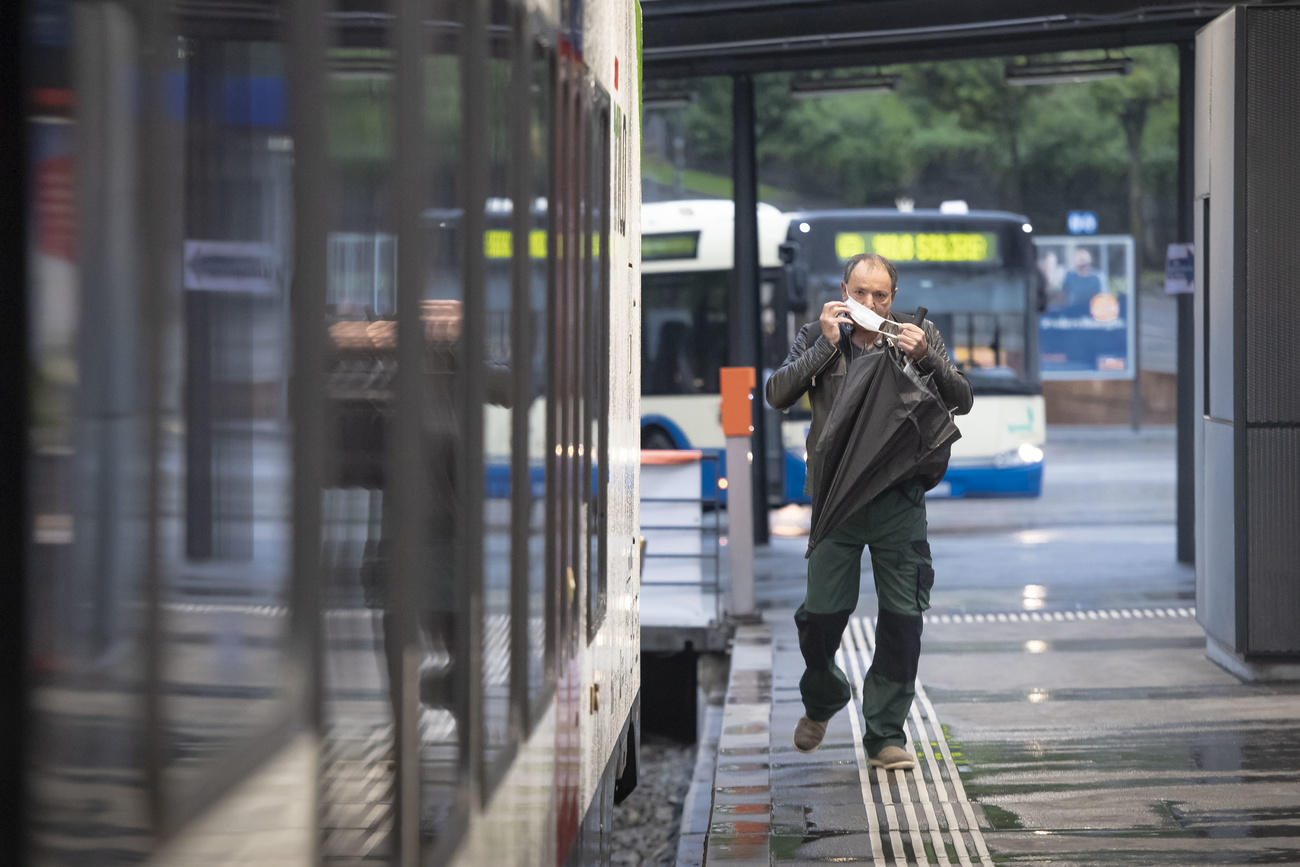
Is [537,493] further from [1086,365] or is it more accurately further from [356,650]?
[1086,365]

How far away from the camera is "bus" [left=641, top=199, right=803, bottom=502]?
1703cm

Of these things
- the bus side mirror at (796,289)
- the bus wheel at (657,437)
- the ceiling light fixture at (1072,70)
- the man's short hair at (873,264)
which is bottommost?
the bus wheel at (657,437)

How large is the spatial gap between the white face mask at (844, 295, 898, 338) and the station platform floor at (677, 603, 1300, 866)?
1560mm

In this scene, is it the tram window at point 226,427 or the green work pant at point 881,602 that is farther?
the green work pant at point 881,602

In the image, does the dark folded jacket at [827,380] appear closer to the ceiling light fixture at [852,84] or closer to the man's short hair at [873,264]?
the man's short hair at [873,264]

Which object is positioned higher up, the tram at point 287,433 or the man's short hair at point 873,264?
the man's short hair at point 873,264

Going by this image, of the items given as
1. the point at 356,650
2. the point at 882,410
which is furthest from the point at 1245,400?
the point at 356,650

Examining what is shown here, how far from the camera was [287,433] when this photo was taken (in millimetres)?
1531

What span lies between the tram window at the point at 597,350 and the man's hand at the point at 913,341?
192cm

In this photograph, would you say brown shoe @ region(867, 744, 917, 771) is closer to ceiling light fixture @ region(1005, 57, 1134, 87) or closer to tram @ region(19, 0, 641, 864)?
tram @ region(19, 0, 641, 864)

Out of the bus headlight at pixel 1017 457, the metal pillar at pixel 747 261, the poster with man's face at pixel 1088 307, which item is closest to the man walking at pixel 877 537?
the metal pillar at pixel 747 261

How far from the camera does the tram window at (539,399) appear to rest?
2.63m

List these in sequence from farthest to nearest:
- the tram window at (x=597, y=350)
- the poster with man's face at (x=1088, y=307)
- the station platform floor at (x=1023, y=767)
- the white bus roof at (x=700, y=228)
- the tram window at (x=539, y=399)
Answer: the poster with man's face at (x=1088, y=307) → the white bus roof at (x=700, y=228) → the station platform floor at (x=1023, y=767) → the tram window at (x=597, y=350) → the tram window at (x=539, y=399)

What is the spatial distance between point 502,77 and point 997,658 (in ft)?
20.6
